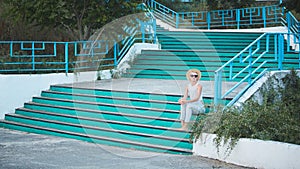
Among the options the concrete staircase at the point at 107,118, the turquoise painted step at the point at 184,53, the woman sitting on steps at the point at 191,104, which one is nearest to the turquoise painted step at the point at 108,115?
the concrete staircase at the point at 107,118

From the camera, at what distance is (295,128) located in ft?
26.0

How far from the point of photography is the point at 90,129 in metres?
10.4

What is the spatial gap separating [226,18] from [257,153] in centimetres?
1357

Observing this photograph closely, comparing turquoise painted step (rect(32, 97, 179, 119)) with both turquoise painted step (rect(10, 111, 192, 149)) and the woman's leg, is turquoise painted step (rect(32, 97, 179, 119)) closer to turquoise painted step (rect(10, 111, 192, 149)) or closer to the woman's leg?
turquoise painted step (rect(10, 111, 192, 149))

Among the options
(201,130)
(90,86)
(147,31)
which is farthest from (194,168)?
(147,31)

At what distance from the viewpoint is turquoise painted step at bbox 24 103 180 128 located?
9.77 m

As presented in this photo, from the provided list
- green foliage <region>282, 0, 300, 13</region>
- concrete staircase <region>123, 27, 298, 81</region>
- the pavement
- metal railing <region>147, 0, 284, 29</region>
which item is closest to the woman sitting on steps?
the pavement

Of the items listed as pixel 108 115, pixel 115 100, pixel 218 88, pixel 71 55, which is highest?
pixel 71 55

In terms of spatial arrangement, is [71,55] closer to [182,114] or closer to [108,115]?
[108,115]

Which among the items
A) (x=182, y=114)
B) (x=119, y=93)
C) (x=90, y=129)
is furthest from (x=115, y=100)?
(x=182, y=114)

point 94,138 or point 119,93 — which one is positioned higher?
point 119,93

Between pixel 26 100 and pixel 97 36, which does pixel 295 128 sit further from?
pixel 97 36

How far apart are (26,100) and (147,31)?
18.3 ft

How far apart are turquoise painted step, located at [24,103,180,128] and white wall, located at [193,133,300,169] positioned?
1.12 metres
